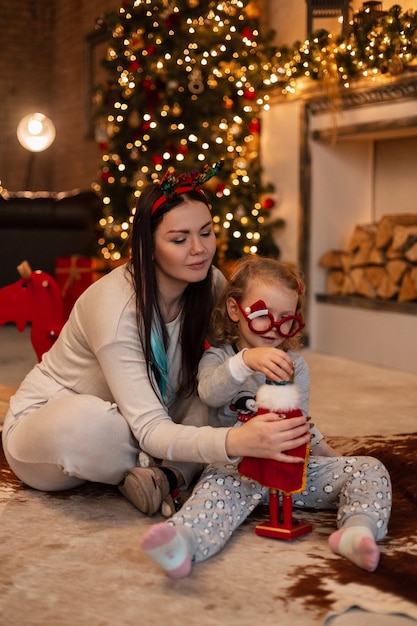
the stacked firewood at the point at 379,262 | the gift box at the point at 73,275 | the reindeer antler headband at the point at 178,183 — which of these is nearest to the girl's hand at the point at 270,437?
the reindeer antler headband at the point at 178,183

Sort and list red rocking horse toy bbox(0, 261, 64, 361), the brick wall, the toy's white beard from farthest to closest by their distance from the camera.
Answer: the brick wall, red rocking horse toy bbox(0, 261, 64, 361), the toy's white beard

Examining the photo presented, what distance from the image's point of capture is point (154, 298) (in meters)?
2.17

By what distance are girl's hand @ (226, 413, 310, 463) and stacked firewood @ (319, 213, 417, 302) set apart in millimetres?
2739

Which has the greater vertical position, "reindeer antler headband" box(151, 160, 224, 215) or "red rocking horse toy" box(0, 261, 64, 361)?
"reindeer antler headband" box(151, 160, 224, 215)

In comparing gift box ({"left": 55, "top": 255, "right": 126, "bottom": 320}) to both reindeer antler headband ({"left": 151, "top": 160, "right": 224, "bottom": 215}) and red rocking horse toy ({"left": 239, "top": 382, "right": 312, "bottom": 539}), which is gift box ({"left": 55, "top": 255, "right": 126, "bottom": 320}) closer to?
reindeer antler headband ({"left": 151, "top": 160, "right": 224, "bottom": 215})

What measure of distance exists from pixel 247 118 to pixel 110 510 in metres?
3.45

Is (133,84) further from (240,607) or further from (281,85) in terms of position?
(240,607)

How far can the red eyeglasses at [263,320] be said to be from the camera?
2.06m

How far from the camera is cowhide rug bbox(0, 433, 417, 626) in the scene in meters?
1.57

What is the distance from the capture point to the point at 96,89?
18.5 ft

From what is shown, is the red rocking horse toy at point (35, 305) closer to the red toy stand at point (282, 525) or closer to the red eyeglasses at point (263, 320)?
the red eyeglasses at point (263, 320)

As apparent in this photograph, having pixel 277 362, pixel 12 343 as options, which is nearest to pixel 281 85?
pixel 12 343

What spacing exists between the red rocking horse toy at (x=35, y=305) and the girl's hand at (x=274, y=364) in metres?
1.50

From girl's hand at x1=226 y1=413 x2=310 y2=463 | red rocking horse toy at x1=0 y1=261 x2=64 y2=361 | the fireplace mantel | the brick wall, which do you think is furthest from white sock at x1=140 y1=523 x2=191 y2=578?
the brick wall
